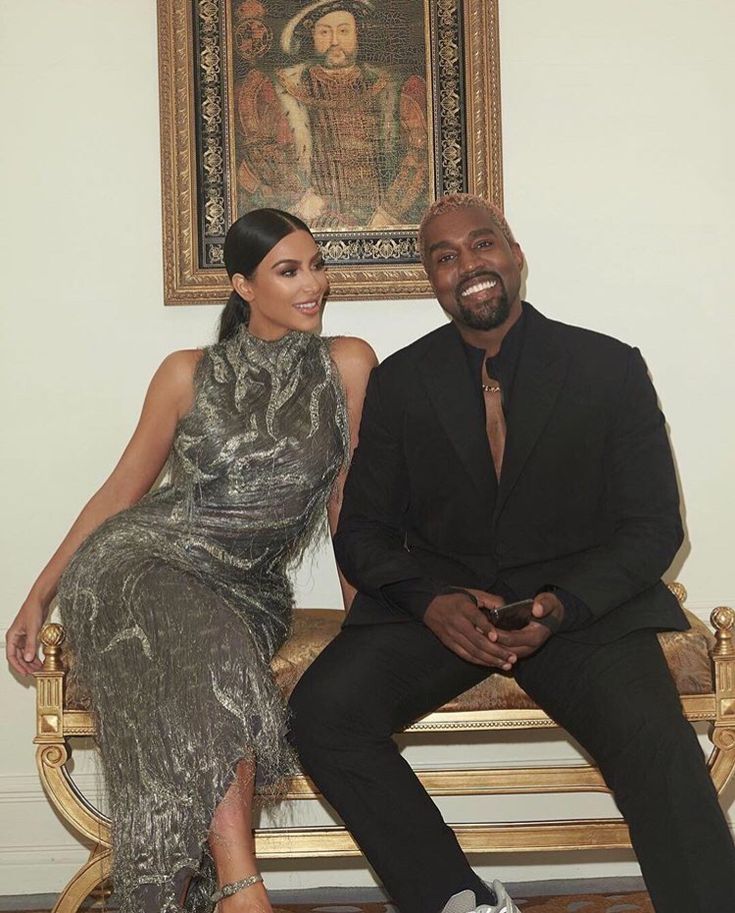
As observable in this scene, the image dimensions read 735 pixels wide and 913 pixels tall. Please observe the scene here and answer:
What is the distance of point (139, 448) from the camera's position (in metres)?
3.42

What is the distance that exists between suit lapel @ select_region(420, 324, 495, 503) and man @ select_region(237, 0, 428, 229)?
82 cm

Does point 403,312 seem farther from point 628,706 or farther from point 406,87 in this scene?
point 628,706

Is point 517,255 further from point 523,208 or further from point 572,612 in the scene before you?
point 572,612

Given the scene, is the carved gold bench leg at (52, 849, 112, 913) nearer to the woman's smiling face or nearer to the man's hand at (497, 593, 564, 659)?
the man's hand at (497, 593, 564, 659)

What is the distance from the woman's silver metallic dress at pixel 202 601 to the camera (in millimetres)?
2754

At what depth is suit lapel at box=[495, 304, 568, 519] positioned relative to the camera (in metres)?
3.01

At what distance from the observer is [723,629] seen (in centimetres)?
302

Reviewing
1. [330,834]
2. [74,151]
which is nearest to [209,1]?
[74,151]

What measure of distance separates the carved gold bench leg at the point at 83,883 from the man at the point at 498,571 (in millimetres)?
701

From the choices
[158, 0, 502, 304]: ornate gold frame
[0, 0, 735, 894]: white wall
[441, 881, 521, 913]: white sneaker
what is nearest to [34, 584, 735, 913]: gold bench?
[441, 881, 521, 913]: white sneaker

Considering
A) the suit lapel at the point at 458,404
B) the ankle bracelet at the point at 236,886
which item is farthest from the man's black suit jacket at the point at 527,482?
the ankle bracelet at the point at 236,886

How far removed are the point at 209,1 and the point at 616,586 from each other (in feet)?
7.33

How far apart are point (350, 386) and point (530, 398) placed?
1.84 feet

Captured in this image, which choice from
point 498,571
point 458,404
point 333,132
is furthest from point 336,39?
point 498,571
